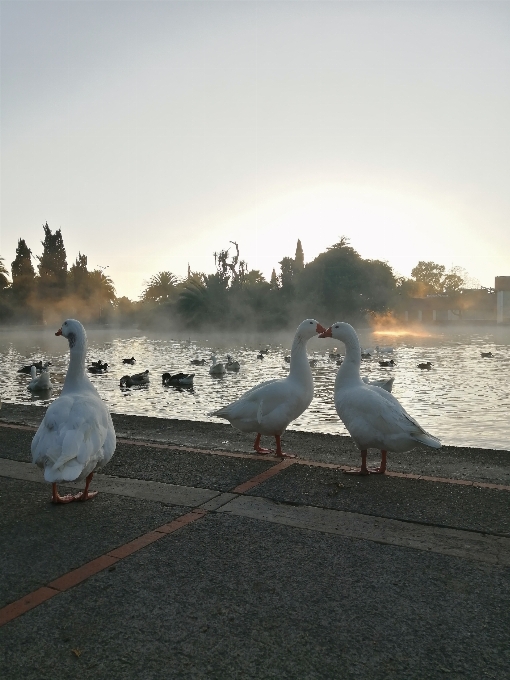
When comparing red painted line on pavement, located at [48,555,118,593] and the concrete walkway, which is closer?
the concrete walkway

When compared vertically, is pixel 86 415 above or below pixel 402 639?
above

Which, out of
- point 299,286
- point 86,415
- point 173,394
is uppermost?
point 299,286

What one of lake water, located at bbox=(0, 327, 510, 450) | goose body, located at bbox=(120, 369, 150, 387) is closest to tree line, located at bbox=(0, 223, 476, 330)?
lake water, located at bbox=(0, 327, 510, 450)

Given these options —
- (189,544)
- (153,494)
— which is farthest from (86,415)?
(189,544)

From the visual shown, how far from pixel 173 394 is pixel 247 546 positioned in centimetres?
1344

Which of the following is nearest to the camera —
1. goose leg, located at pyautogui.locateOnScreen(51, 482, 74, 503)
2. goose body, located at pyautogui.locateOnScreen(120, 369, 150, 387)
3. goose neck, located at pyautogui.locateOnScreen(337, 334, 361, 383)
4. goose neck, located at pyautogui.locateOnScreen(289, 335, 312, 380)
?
goose leg, located at pyautogui.locateOnScreen(51, 482, 74, 503)

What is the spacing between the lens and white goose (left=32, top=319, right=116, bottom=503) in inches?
170

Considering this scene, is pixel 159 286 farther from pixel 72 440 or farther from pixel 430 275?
pixel 72 440

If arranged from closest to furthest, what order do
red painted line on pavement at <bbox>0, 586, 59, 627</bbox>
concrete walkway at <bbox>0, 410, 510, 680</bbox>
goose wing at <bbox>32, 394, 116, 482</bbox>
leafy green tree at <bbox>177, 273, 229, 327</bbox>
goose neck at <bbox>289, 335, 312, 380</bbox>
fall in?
concrete walkway at <bbox>0, 410, 510, 680</bbox> < red painted line on pavement at <bbox>0, 586, 59, 627</bbox> < goose wing at <bbox>32, 394, 116, 482</bbox> < goose neck at <bbox>289, 335, 312, 380</bbox> < leafy green tree at <bbox>177, 273, 229, 327</bbox>

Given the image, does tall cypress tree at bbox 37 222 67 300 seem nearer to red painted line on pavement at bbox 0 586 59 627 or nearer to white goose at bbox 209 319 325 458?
white goose at bbox 209 319 325 458

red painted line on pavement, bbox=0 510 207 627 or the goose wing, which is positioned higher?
the goose wing

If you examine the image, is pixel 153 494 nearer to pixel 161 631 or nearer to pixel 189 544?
pixel 189 544

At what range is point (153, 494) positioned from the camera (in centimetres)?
504

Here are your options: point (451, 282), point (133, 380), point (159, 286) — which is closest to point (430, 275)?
point (451, 282)
